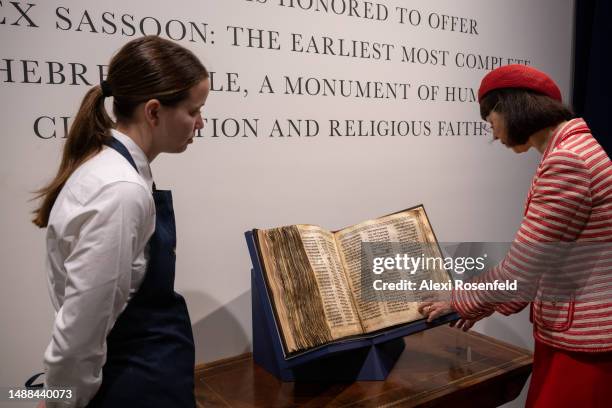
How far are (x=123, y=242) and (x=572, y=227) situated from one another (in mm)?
1052

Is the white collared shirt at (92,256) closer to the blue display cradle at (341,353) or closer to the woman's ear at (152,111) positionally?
the woman's ear at (152,111)

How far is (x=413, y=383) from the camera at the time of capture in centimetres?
144

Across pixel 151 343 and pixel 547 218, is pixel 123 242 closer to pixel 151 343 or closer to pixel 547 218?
pixel 151 343

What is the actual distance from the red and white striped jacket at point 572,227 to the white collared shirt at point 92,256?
3.09 feet

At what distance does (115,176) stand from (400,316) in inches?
35.3

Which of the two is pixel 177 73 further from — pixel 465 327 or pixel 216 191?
pixel 465 327

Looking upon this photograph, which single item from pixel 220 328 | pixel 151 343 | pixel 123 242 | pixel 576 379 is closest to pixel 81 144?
pixel 123 242

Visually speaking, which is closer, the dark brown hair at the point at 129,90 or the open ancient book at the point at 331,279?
the dark brown hair at the point at 129,90

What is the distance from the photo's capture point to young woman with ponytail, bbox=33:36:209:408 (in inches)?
34.6

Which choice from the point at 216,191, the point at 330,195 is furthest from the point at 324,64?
the point at 216,191

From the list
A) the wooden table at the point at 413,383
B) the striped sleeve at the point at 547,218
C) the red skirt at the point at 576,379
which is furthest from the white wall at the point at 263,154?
the red skirt at the point at 576,379

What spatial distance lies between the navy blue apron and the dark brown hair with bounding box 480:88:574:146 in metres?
0.95

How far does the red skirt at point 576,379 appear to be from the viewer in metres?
1.33

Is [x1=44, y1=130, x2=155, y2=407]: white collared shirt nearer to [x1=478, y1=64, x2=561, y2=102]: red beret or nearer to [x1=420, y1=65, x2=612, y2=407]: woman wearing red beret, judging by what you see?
[x1=420, y1=65, x2=612, y2=407]: woman wearing red beret
